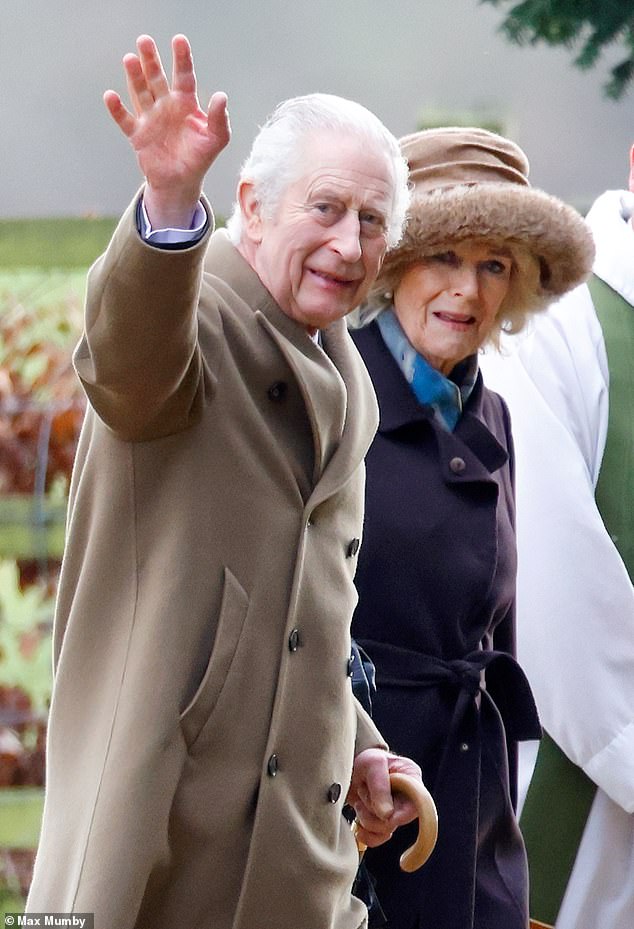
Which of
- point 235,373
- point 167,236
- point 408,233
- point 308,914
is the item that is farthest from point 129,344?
point 408,233

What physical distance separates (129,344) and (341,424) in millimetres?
567

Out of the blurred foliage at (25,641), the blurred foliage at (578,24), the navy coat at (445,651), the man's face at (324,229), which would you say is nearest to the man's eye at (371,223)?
the man's face at (324,229)

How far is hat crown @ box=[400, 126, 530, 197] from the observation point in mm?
4020

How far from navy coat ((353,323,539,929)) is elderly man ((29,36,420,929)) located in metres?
0.76

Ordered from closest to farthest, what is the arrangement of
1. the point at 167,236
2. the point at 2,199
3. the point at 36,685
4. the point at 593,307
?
the point at 167,236
the point at 593,307
the point at 36,685
the point at 2,199

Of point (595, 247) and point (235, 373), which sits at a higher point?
point (235, 373)

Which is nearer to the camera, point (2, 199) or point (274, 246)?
point (274, 246)

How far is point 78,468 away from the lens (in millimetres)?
2750

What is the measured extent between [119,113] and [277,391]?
572 mm

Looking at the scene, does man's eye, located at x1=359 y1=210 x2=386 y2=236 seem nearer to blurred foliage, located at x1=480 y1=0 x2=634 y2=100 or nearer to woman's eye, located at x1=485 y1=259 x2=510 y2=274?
woman's eye, located at x1=485 y1=259 x2=510 y2=274

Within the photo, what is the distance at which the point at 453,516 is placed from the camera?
12.3 ft

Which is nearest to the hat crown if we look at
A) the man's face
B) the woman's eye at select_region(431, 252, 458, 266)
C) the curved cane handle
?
the woman's eye at select_region(431, 252, 458, 266)

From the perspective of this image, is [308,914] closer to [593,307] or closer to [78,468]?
[78,468]

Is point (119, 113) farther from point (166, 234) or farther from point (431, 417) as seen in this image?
point (431, 417)
